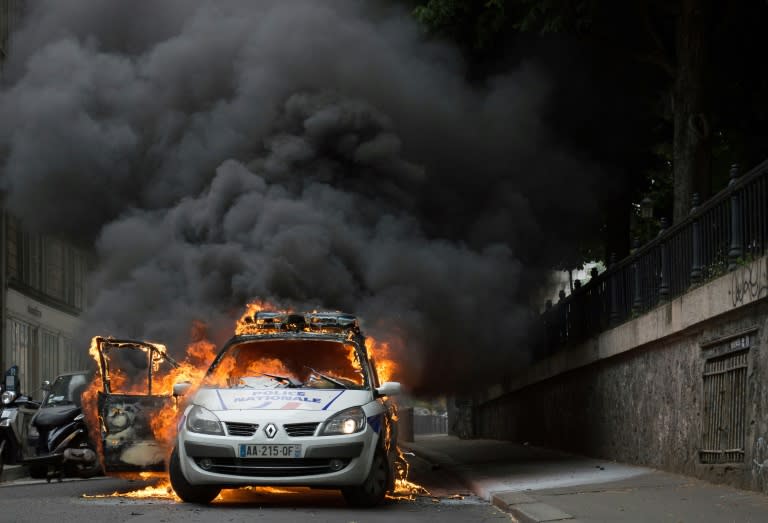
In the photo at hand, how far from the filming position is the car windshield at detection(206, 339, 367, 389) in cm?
1208

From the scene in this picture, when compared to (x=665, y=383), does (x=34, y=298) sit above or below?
above

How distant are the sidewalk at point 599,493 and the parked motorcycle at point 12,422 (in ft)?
19.0

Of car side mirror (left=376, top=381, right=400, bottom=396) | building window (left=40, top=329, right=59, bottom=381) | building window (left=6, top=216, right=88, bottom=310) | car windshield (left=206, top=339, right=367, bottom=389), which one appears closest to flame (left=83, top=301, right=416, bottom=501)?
car windshield (left=206, top=339, right=367, bottom=389)

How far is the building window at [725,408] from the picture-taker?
38.4 feet

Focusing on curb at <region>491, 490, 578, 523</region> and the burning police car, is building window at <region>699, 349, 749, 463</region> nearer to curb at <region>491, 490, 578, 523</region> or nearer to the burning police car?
curb at <region>491, 490, 578, 523</region>

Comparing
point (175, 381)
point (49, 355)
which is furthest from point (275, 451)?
point (49, 355)

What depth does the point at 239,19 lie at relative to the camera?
794 inches

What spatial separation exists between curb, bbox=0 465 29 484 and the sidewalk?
6.15m

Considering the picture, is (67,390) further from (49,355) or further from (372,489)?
(49,355)

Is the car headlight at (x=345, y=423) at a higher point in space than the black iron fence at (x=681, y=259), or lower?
lower

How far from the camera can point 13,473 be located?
61.2 feet

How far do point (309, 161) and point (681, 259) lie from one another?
6.26m

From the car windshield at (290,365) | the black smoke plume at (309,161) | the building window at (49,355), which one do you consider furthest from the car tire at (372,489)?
the building window at (49,355)

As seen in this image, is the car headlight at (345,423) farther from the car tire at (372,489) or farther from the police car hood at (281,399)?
the car tire at (372,489)
